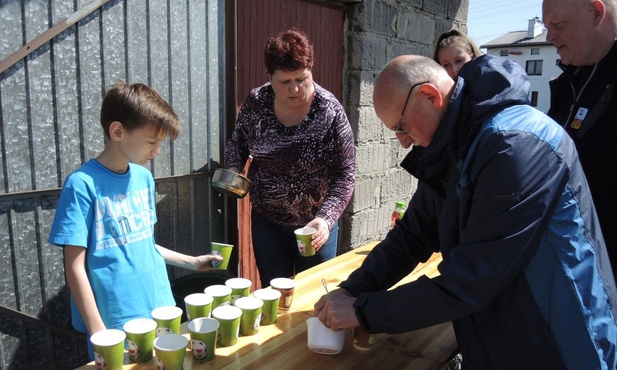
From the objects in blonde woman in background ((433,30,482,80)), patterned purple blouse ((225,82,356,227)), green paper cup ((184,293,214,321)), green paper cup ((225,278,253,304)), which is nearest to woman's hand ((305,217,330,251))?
patterned purple blouse ((225,82,356,227))

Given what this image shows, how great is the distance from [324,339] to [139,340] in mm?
586

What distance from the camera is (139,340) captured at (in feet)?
4.89

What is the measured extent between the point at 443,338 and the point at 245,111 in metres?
1.71

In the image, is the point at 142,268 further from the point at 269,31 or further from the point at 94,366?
the point at 269,31

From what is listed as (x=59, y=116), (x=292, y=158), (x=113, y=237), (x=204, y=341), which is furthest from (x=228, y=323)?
(x=59, y=116)

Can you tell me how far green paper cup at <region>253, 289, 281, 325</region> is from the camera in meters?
A: 1.83

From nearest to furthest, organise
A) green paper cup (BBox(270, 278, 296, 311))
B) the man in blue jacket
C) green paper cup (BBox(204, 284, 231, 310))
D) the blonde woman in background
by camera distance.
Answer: the man in blue jacket → green paper cup (BBox(204, 284, 231, 310)) → green paper cup (BBox(270, 278, 296, 311)) → the blonde woman in background

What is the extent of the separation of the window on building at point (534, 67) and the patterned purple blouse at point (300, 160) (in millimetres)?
49488

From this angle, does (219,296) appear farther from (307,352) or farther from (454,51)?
(454,51)

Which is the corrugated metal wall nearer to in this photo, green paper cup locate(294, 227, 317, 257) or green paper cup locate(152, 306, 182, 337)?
green paper cup locate(294, 227, 317, 257)

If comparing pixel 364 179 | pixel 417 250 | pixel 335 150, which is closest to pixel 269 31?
pixel 335 150

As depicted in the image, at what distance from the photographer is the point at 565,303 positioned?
1322 millimetres

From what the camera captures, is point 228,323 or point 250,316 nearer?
point 228,323

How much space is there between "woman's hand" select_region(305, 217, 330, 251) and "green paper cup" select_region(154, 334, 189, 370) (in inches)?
39.0
